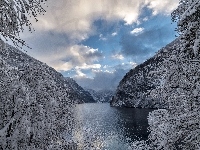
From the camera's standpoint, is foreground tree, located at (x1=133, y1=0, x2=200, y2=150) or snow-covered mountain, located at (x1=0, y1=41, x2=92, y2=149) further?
foreground tree, located at (x1=133, y1=0, x2=200, y2=150)

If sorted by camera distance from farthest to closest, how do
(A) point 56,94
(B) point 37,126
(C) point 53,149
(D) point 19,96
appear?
(C) point 53,149, (A) point 56,94, (B) point 37,126, (D) point 19,96

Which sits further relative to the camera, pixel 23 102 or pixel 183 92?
pixel 183 92

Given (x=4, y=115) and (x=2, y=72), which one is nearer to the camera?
(x=2, y=72)

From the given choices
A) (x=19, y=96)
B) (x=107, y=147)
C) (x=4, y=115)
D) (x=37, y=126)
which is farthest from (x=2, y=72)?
(x=107, y=147)

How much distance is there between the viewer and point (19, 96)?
634 centimetres

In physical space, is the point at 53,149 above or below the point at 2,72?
below

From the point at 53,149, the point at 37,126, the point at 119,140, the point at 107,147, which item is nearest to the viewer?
the point at 37,126

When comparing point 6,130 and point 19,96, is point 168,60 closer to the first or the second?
point 19,96

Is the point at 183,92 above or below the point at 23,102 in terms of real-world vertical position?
above

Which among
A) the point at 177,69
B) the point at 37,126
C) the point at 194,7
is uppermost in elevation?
the point at 194,7

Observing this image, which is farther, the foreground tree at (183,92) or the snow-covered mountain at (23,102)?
the foreground tree at (183,92)

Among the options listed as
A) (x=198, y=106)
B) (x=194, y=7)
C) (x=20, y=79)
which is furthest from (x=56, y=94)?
(x=194, y=7)

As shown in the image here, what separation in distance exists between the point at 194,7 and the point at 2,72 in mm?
4810

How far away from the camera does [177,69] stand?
805cm
